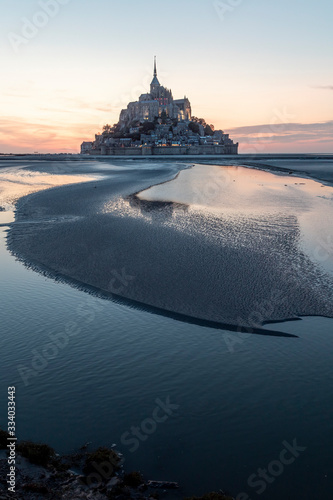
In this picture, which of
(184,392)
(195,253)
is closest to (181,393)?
(184,392)

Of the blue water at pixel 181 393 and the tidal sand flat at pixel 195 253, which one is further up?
the tidal sand flat at pixel 195 253

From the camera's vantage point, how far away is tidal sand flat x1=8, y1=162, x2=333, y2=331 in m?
10.9

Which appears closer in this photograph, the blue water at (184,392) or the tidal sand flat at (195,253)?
the blue water at (184,392)

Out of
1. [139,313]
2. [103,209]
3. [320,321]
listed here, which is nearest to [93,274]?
[139,313]

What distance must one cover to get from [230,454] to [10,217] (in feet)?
72.6

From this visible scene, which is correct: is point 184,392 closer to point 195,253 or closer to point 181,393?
point 181,393

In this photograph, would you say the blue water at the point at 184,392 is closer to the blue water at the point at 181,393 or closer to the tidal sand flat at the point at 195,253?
the blue water at the point at 181,393

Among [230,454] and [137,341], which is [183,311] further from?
[230,454]

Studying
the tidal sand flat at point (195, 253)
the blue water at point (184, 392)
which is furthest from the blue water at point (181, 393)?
the tidal sand flat at point (195, 253)

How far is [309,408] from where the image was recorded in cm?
652

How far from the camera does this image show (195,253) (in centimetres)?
1498

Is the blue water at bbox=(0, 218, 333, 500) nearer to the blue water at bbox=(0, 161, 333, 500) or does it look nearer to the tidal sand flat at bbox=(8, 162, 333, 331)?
the blue water at bbox=(0, 161, 333, 500)

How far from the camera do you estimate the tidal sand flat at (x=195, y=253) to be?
35.7 ft

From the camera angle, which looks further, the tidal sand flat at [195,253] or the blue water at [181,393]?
the tidal sand flat at [195,253]
